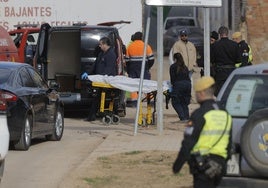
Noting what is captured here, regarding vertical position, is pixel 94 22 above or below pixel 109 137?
above

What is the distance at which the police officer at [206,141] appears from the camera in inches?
299

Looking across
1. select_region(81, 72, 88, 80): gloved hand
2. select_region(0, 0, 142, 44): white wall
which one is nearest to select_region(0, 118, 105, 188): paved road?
select_region(81, 72, 88, 80): gloved hand

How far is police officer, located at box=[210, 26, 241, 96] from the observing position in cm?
1694

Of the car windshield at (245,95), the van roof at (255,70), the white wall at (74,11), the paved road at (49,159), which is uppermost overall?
the white wall at (74,11)

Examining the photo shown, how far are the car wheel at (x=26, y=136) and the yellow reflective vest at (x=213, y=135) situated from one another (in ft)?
23.7

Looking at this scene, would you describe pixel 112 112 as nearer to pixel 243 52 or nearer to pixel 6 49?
pixel 6 49

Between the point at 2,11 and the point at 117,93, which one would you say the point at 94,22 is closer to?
the point at 2,11

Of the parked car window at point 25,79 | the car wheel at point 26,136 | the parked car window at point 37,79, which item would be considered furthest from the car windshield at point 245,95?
the parked car window at point 37,79

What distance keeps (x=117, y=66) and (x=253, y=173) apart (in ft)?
38.3

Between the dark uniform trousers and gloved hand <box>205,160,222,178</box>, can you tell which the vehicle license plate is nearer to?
the dark uniform trousers

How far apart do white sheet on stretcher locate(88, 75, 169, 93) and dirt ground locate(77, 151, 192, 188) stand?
4.00 m

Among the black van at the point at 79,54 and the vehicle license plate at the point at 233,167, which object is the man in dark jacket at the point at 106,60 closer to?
the black van at the point at 79,54

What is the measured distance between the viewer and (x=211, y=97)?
773 centimetres

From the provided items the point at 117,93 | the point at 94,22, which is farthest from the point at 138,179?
the point at 94,22
